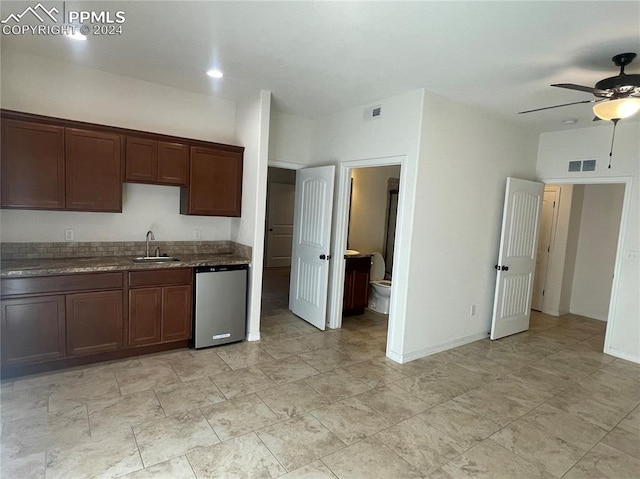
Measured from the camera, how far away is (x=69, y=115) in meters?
3.37

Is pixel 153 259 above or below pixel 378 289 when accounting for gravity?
above

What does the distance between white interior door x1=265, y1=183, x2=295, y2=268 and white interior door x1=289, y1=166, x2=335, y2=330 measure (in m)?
3.63

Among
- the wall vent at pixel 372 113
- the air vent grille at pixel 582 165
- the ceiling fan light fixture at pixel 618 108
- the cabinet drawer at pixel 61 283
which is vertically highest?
the wall vent at pixel 372 113

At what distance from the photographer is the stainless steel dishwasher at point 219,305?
3590mm

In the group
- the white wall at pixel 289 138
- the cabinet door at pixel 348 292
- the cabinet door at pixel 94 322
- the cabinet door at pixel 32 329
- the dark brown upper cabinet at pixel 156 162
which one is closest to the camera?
the cabinet door at pixel 32 329

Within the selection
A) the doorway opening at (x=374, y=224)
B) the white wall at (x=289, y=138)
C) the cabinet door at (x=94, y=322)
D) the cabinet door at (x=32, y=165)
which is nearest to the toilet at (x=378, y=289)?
the doorway opening at (x=374, y=224)

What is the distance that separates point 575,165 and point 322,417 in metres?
4.29

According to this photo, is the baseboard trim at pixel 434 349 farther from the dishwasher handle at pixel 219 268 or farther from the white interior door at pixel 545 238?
the white interior door at pixel 545 238

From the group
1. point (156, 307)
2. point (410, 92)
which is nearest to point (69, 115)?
point (156, 307)

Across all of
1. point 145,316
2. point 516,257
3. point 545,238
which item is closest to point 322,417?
point 145,316

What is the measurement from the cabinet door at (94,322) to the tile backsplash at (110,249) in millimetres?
652

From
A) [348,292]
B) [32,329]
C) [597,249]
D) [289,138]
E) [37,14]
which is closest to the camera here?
[37,14]

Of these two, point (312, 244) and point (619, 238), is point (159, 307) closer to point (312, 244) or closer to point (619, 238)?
point (312, 244)

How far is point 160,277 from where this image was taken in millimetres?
3369
